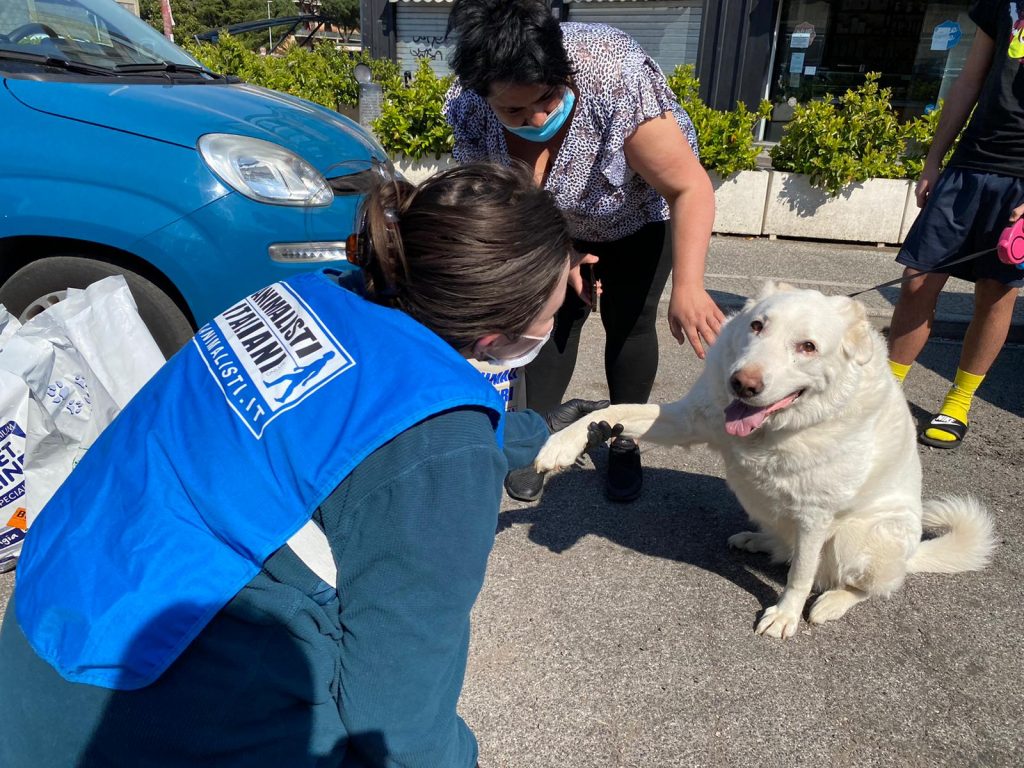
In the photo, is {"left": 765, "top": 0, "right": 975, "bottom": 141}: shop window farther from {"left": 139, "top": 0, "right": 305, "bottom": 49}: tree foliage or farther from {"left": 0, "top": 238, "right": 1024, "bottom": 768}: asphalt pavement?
{"left": 139, "top": 0, "right": 305, "bottom": 49}: tree foliage

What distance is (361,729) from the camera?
1.12 meters

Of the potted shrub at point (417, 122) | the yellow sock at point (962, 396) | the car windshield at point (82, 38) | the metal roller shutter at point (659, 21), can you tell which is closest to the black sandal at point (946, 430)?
the yellow sock at point (962, 396)

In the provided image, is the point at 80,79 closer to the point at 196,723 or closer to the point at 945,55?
the point at 196,723

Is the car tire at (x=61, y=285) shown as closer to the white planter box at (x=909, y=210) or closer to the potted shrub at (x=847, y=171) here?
the potted shrub at (x=847, y=171)

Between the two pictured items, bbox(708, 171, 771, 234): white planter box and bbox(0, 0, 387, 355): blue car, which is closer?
bbox(0, 0, 387, 355): blue car

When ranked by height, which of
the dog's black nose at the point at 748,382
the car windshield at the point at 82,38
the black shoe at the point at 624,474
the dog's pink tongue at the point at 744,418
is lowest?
the black shoe at the point at 624,474

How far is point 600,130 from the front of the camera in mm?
2551

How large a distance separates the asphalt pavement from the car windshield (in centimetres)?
247

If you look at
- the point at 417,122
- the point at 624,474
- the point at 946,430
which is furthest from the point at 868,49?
the point at 624,474

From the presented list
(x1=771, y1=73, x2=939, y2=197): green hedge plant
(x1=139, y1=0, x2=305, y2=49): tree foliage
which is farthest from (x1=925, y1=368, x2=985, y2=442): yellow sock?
(x1=139, y1=0, x2=305, y2=49): tree foliage

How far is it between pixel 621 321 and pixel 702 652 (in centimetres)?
137

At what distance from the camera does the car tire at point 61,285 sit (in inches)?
124

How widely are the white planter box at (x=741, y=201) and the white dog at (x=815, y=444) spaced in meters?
5.24

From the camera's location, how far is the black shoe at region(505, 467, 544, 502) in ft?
10.8
